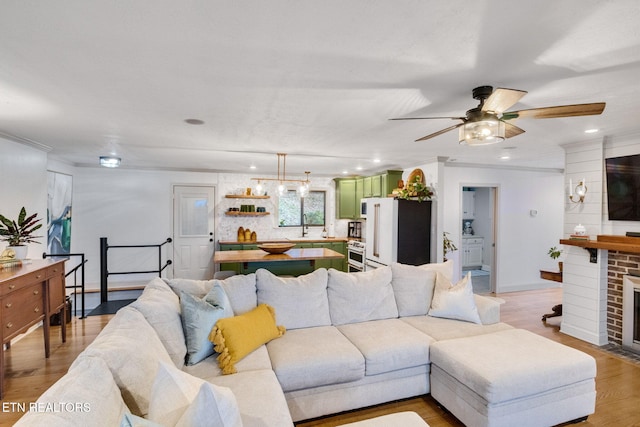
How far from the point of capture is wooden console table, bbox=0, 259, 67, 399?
2.53 metres

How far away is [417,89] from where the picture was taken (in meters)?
2.12

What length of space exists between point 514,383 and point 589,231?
2785mm

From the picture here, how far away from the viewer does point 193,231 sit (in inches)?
256

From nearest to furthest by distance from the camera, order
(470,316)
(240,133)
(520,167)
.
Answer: (470,316), (240,133), (520,167)

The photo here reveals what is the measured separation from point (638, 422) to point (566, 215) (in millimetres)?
2458

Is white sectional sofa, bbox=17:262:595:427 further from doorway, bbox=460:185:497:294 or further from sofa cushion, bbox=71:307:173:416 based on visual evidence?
doorway, bbox=460:185:497:294

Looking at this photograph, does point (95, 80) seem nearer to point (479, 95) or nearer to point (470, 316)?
point (479, 95)

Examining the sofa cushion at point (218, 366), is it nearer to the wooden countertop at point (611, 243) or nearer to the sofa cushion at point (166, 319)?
the sofa cushion at point (166, 319)

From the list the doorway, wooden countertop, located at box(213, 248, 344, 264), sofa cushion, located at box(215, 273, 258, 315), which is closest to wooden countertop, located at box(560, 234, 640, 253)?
wooden countertop, located at box(213, 248, 344, 264)

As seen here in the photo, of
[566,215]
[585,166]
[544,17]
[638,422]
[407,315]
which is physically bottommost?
[638,422]

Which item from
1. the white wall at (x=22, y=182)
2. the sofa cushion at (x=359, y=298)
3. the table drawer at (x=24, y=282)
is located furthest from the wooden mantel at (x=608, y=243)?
the white wall at (x=22, y=182)

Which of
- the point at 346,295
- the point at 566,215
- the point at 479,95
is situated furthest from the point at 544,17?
the point at 566,215

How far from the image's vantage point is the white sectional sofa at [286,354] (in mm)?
1139

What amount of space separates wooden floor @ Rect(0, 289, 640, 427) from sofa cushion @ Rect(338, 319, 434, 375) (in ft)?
1.13
